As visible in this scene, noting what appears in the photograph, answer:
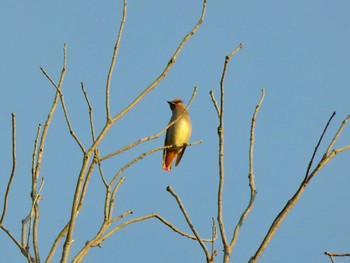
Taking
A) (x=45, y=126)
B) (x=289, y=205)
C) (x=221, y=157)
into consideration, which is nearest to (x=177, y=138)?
(x=45, y=126)

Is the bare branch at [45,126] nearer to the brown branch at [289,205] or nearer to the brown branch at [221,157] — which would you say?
the brown branch at [221,157]

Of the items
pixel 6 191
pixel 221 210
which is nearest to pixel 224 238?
pixel 221 210

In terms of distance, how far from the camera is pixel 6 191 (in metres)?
2.95

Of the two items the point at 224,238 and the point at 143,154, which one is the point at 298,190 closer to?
the point at 224,238

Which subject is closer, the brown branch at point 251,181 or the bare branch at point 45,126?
the brown branch at point 251,181

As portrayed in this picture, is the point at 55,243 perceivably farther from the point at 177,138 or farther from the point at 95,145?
the point at 177,138

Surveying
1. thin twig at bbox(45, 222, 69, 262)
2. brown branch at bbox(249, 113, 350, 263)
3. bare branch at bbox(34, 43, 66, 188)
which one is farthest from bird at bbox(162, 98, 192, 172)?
brown branch at bbox(249, 113, 350, 263)

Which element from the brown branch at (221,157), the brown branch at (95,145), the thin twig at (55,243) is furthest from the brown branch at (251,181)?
the thin twig at (55,243)

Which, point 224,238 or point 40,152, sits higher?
point 40,152

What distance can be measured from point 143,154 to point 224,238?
0.88 m

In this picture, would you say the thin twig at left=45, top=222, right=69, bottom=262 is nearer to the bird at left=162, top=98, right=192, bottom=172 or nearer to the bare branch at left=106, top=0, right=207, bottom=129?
the bare branch at left=106, top=0, right=207, bottom=129

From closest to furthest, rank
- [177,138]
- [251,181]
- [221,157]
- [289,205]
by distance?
[289,205] < [221,157] < [251,181] < [177,138]

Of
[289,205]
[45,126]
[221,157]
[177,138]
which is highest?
[177,138]

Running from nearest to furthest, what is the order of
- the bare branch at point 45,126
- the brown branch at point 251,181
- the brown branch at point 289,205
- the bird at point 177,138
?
1. the brown branch at point 289,205
2. the brown branch at point 251,181
3. the bare branch at point 45,126
4. the bird at point 177,138
